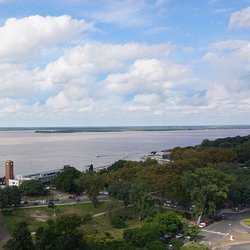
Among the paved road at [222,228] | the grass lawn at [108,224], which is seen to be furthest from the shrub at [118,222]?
the paved road at [222,228]

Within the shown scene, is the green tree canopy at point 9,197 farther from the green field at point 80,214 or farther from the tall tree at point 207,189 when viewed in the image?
the tall tree at point 207,189

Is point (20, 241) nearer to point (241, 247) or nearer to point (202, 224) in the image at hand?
point (241, 247)

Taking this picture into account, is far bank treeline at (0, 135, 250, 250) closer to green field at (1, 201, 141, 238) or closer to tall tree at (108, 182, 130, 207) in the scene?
tall tree at (108, 182, 130, 207)

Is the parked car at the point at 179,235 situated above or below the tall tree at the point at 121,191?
below

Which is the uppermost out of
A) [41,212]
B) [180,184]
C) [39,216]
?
[180,184]

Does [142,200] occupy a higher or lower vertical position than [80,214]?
higher

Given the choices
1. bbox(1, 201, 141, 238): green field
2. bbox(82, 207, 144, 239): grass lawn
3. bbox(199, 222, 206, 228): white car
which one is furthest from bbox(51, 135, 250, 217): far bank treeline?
bbox(82, 207, 144, 239): grass lawn

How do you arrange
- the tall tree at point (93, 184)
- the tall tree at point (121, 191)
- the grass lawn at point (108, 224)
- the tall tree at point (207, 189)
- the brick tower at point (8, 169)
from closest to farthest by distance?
1. the grass lawn at point (108, 224)
2. the tall tree at point (207, 189)
3. the tall tree at point (121, 191)
4. the tall tree at point (93, 184)
5. the brick tower at point (8, 169)

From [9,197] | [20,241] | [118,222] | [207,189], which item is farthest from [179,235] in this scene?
[9,197]
